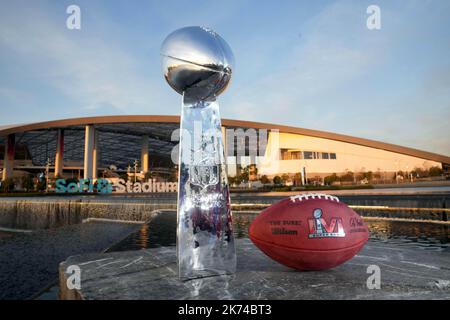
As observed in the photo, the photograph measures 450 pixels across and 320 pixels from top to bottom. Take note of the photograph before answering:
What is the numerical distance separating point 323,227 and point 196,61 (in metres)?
2.61

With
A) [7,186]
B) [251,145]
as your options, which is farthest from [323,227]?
[251,145]

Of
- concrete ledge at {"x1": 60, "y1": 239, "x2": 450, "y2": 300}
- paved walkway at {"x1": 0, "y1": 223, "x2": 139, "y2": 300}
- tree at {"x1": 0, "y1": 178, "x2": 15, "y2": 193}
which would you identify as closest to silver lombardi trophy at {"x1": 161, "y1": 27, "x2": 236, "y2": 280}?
concrete ledge at {"x1": 60, "y1": 239, "x2": 450, "y2": 300}

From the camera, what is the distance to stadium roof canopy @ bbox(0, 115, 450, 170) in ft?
146

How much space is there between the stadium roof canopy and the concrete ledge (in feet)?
135

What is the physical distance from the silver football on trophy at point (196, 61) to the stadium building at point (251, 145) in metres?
41.2

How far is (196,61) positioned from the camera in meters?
4.04

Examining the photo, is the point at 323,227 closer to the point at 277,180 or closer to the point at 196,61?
the point at 196,61

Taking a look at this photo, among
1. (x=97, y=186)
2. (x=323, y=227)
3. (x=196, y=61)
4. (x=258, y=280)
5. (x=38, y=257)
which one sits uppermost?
(x=196, y=61)

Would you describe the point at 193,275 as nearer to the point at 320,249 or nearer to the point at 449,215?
the point at 320,249

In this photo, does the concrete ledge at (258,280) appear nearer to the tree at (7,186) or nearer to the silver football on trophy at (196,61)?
the silver football on trophy at (196,61)

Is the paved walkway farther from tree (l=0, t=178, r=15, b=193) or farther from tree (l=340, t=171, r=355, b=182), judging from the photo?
tree (l=340, t=171, r=355, b=182)

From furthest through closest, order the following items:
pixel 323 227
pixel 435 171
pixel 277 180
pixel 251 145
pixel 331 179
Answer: pixel 251 145, pixel 435 171, pixel 277 180, pixel 331 179, pixel 323 227
